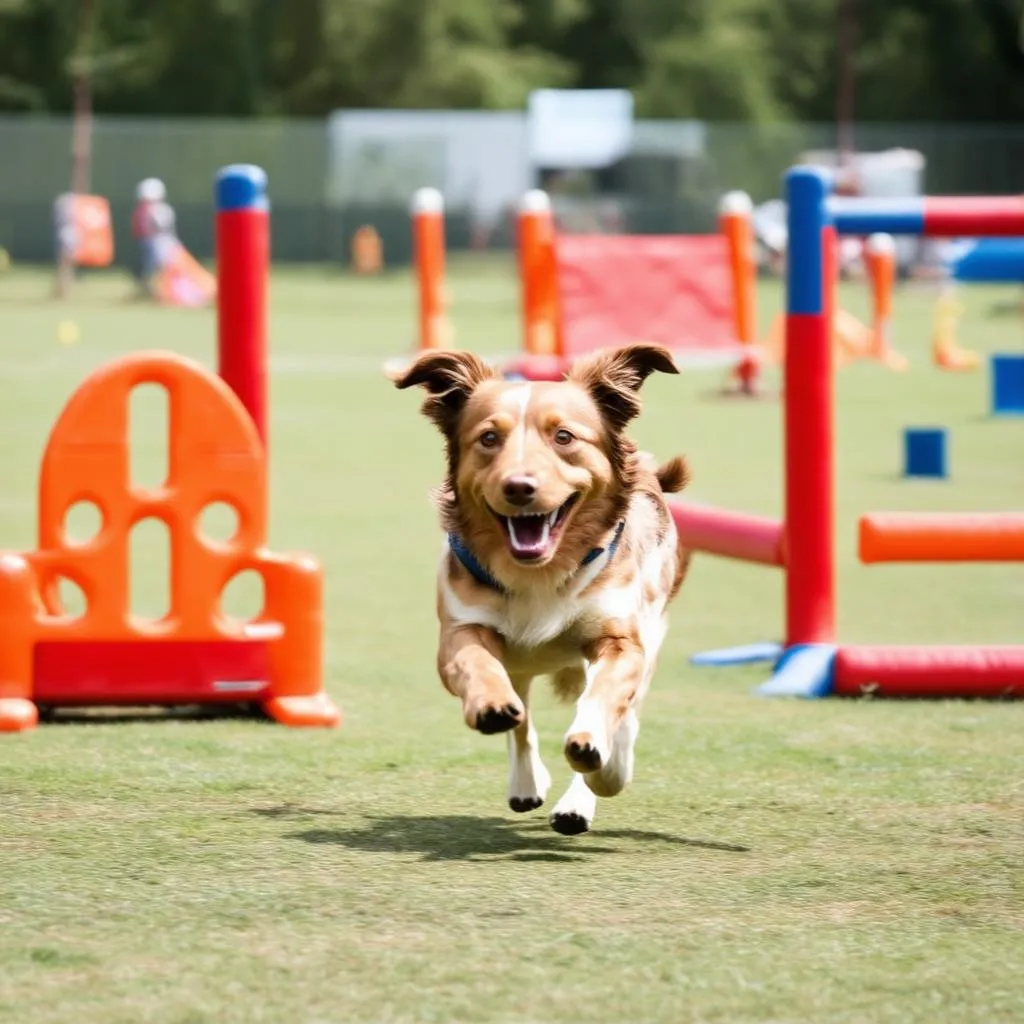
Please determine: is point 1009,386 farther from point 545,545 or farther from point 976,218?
point 545,545

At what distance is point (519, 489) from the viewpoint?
5023mm

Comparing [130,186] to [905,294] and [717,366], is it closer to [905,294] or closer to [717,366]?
[905,294]

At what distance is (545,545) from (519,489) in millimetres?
171

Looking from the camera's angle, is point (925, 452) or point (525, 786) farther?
point (925, 452)

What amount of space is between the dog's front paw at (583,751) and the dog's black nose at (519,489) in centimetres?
53

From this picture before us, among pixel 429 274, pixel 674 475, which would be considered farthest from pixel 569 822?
pixel 429 274

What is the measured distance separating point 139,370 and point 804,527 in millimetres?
2268

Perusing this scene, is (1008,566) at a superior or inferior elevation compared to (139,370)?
inferior

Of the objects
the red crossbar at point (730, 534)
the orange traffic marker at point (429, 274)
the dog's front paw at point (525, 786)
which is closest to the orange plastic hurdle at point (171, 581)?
the dog's front paw at point (525, 786)

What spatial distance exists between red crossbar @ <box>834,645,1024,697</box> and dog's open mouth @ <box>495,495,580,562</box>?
2472 mm

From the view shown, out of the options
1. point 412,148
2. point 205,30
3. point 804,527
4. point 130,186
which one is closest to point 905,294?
point 412,148

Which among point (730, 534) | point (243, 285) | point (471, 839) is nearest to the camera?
point (471, 839)

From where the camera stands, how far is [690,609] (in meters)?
9.45

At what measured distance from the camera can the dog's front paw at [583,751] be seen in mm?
4879
